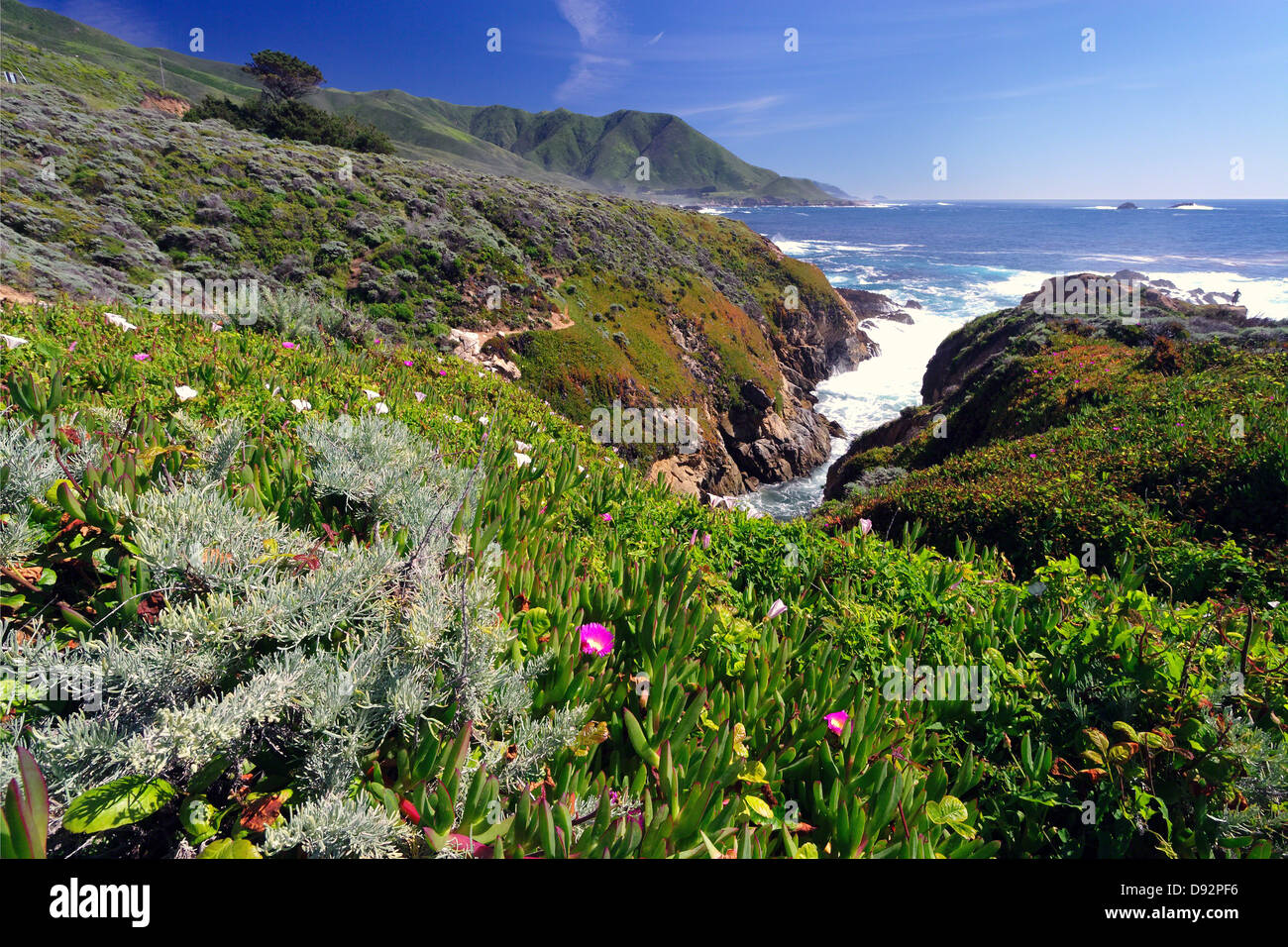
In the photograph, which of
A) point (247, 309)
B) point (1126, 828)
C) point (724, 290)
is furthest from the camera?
point (724, 290)

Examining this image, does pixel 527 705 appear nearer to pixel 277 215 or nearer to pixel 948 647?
pixel 948 647

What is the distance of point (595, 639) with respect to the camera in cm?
225

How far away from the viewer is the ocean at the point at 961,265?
38.1 meters

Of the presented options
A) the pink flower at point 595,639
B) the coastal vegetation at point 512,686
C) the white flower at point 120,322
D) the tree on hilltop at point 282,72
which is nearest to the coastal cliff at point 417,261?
the white flower at point 120,322

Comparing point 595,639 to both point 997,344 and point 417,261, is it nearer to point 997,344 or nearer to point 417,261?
point 997,344

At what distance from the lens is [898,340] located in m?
49.6

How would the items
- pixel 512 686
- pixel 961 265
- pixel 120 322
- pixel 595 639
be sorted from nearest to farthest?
pixel 512 686 → pixel 595 639 → pixel 120 322 → pixel 961 265

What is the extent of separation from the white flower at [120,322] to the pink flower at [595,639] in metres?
5.69

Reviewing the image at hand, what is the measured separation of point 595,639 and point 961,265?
9643cm

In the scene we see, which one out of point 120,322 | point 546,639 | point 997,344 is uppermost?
point 997,344

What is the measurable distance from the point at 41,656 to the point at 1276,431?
9236 millimetres

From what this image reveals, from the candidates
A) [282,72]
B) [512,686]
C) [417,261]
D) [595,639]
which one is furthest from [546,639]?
[282,72]
